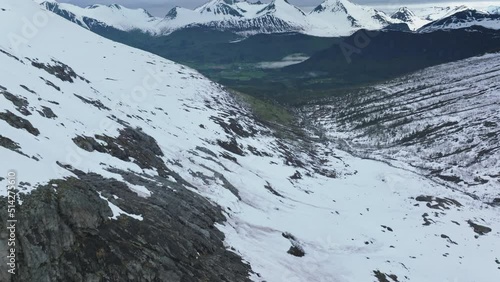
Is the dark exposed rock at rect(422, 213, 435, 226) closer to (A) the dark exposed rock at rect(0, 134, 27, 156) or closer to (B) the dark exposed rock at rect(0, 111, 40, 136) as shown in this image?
(B) the dark exposed rock at rect(0, 111, 40, 136)

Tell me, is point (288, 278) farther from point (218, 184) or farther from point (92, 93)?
point (92, 93)

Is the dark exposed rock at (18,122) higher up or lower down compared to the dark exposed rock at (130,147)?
higher up

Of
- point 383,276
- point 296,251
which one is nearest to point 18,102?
point 296,251

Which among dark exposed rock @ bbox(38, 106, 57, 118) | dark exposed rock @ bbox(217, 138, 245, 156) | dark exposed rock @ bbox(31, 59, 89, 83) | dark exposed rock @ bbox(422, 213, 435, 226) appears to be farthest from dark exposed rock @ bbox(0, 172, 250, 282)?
dark exposed rock @ bbox(217, 138, 245, 156)

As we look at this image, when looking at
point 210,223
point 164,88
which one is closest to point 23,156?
point 210,223

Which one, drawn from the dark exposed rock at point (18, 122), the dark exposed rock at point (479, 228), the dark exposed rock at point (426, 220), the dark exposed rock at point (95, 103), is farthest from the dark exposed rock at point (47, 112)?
the dark exposed rock at point (479, 228)

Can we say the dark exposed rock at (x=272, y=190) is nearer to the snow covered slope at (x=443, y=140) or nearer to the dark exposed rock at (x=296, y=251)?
the dark exposed rock at (x=296, y=251)
